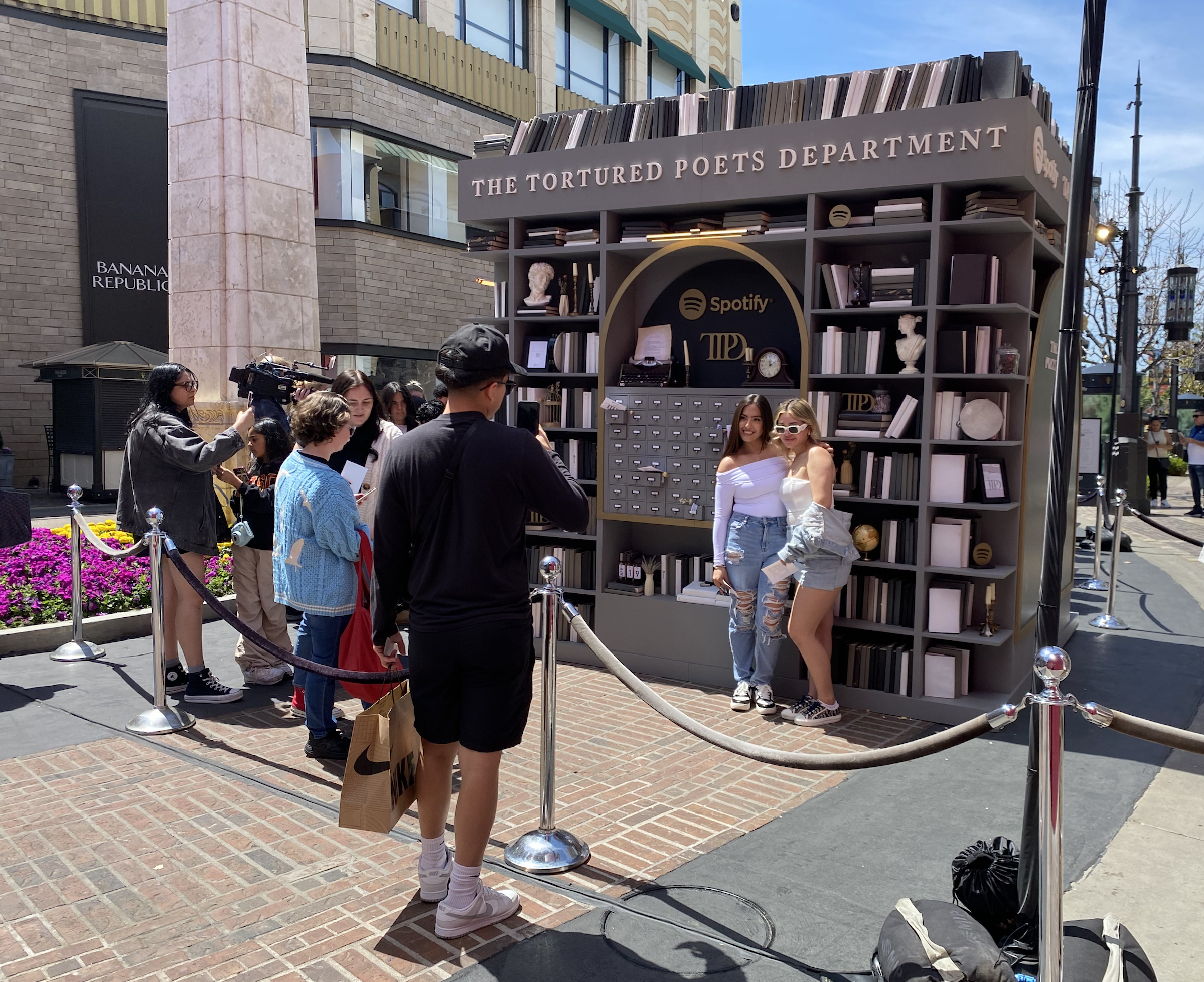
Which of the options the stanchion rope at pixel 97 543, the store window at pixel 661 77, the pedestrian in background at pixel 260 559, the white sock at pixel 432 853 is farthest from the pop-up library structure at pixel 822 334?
the store window at pixel 661 77

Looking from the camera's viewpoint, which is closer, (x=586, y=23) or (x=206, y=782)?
(x=206, y=782)

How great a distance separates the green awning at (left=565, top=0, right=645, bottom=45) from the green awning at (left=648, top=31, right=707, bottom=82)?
75 centimetres

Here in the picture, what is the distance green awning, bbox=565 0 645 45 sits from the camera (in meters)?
22.9

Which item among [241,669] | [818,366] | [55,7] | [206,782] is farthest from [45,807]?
[55,7]

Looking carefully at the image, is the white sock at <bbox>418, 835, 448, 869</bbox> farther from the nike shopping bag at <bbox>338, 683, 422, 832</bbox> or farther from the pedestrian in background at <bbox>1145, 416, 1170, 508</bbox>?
the pedestrian in background at <bbox>1145, 416, 1170, 508</bbox>

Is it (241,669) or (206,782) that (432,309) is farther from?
(206,782)

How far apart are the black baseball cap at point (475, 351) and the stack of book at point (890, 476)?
365cm

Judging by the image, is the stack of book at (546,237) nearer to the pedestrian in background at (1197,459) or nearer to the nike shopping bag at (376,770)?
the nike shopping bag at (376,770)

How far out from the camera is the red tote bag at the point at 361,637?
504 centimetres

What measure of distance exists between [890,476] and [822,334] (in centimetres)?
106

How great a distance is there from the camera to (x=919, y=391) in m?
6.52

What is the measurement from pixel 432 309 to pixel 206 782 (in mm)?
15910

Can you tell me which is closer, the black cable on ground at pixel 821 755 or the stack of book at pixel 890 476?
the black cable on ground at pixel 821 755

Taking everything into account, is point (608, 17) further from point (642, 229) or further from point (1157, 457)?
point (642, 229)
